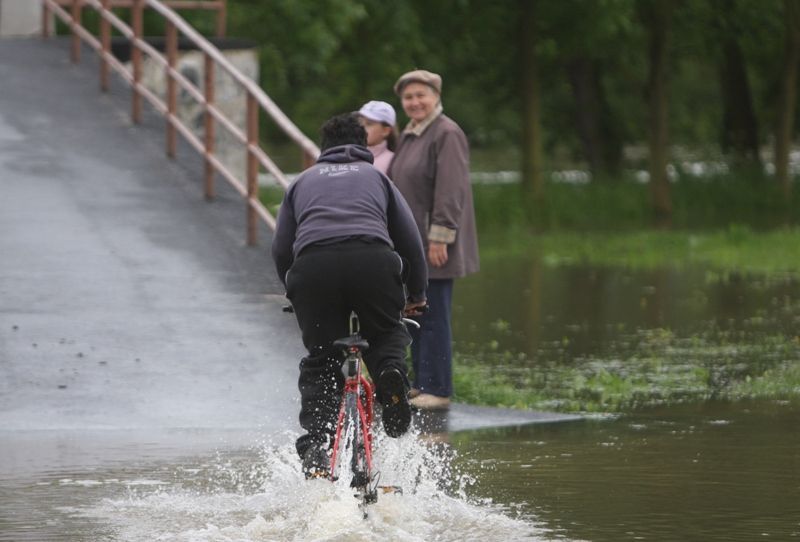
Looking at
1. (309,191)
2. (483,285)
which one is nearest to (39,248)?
(309,191)

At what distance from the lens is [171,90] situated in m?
13.3

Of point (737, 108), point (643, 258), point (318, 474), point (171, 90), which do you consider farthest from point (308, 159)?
point (737, 108)

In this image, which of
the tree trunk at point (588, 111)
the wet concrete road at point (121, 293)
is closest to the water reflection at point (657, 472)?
the wet concrete road at point (121, 293)

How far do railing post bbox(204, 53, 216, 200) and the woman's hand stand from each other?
331 cm

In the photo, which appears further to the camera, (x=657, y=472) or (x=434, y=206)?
(x=434, y=206)

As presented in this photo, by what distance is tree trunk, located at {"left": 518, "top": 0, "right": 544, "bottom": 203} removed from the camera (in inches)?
1128

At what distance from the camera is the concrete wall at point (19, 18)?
17.2 meters

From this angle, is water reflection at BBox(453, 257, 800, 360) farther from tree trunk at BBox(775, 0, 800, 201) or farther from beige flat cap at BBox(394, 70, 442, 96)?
tree trunk at BBox(775, 0, 800, 201)

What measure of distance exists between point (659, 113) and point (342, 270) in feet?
70.1

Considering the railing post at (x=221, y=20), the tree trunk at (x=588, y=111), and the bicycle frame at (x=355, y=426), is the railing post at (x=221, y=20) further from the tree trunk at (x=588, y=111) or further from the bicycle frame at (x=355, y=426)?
the tree trunk at (x=588, y=111)

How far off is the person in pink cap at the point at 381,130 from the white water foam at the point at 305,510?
231 centimetres

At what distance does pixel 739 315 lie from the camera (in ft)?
47.1

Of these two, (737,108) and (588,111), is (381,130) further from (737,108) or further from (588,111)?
(588,111)

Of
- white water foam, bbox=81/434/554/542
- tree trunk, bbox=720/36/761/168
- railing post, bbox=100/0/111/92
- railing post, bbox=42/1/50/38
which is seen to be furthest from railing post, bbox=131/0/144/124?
tree trunk, bbox=720/36/761/168
